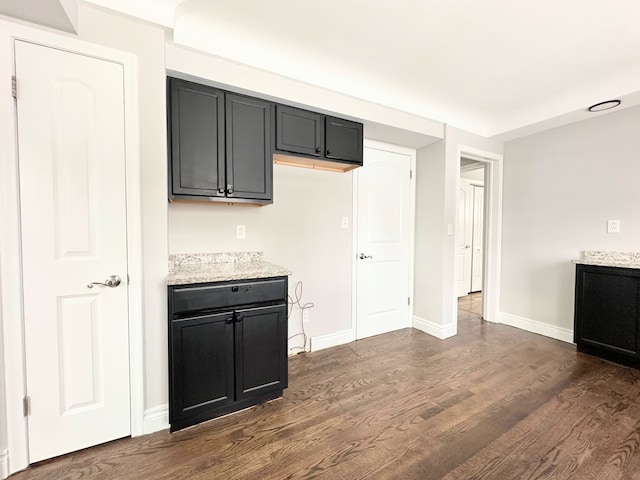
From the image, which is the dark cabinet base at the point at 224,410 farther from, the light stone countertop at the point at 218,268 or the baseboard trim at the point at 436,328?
the baseboard trim at the point at 436,328

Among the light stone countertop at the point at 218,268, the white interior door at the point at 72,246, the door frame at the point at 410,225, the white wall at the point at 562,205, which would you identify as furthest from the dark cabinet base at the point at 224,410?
the white wall at the point at 562,205

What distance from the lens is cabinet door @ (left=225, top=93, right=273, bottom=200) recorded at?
205cm

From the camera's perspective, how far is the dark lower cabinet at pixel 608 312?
8.20 feet

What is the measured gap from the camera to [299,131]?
235 cm

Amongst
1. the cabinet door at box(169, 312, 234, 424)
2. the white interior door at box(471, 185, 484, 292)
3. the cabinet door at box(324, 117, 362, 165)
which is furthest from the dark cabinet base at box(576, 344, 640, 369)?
the cabinet door at box(169, 312, 234, 424)

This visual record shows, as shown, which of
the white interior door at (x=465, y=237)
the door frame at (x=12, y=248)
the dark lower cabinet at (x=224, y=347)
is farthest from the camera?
the white interior door at (x=465, y=237)

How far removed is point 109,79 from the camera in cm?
159

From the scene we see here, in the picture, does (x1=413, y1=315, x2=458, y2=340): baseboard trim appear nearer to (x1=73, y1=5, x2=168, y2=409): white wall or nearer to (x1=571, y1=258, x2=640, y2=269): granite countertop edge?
(x1=571, y1=258, x2=640, y2=269): granite countertop edge

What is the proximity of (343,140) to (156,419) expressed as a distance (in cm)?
249

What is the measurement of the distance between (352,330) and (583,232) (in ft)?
8.82

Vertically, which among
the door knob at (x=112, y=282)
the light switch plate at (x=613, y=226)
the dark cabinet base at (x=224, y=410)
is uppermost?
the light switch plate at (x=613, y=226)

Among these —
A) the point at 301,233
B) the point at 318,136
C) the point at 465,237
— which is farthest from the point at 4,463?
the point at 465,237

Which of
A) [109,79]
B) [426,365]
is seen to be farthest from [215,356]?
[426,365]

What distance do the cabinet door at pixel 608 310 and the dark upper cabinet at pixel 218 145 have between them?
3.15 meters
